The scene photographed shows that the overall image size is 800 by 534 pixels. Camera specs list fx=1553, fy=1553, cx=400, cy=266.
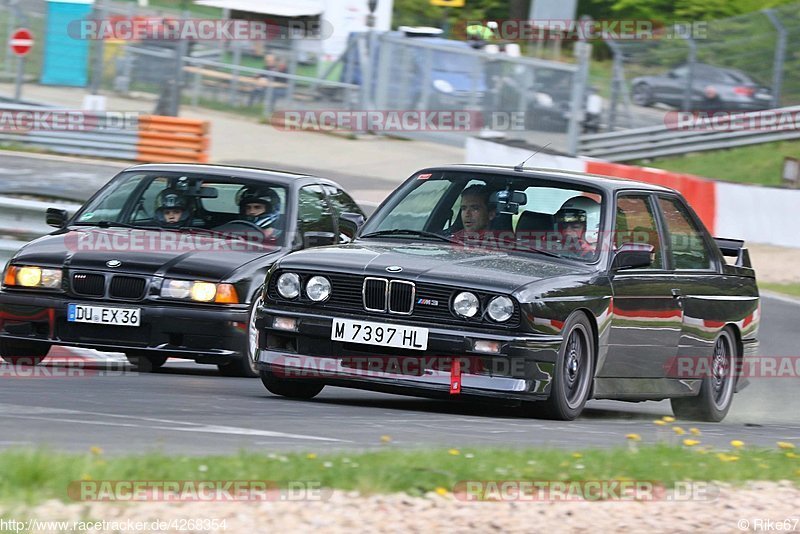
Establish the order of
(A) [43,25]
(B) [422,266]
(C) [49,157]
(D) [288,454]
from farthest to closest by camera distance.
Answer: (A) [43,25] → (C) [49,157] → (B) [422,266] → (D) [288,454]

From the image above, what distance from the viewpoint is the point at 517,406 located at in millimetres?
8617

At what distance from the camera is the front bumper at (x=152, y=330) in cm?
1007

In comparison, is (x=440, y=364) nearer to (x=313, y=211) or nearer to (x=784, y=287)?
(x=313, y=211)

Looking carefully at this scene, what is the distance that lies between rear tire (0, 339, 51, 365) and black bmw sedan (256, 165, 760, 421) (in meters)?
2.16

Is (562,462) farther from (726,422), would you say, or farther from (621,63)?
(621,63)

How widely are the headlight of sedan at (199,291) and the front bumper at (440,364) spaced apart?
1.75 m

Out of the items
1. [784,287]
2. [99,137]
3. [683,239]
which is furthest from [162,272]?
[99,137]

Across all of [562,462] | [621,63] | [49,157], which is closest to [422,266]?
[562,462]

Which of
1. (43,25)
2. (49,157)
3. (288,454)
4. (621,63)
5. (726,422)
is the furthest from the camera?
(43,25)

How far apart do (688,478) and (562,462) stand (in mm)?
530

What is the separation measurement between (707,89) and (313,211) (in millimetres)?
17708

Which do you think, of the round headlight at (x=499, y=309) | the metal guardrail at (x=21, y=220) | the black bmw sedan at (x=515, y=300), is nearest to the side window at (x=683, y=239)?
the black bmw sedan at (x=515, y=300)

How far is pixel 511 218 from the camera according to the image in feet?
30.6

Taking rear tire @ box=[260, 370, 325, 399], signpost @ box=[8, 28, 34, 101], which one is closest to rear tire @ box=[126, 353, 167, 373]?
rear tire @ box=[260, 370, 325, 399]
